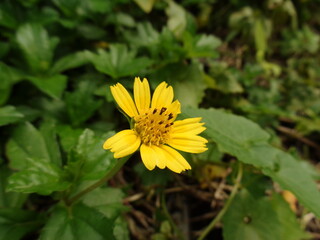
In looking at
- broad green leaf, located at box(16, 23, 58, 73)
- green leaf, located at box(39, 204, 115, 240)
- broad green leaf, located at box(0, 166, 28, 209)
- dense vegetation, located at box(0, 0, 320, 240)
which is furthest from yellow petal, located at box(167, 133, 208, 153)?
broad green leaf, located at box(16, 23, 58, 73)

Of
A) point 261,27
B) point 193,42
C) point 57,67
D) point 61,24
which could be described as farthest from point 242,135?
point 261,27

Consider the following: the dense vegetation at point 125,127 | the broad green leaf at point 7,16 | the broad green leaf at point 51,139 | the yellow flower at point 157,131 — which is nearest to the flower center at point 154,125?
the yellow flower at point 157,131

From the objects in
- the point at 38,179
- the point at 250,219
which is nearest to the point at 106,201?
the point at 38,179

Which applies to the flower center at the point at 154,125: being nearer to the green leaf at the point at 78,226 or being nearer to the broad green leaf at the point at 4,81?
the green leaf at the point at 78,226

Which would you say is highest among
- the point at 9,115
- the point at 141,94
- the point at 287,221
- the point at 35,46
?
the point at 141,94

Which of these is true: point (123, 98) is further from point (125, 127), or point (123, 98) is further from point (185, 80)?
point (185, 80)
